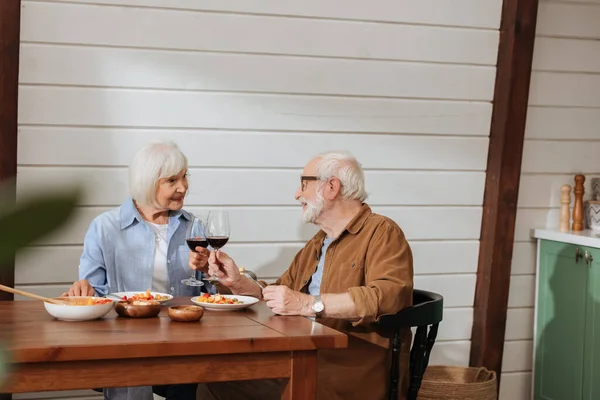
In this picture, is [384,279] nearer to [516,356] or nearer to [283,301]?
[283,301]

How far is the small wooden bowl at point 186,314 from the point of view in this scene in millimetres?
2221

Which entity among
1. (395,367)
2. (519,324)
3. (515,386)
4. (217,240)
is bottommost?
(515,386)

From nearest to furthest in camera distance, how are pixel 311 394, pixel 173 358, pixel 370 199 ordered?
pixel 173 358, pixel 311 394, pixel 370 199

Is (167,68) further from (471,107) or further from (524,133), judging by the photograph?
(524,133)

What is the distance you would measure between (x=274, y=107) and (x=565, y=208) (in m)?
1.62

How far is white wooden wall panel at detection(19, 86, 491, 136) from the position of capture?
353 cm

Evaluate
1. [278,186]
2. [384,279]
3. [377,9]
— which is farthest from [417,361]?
[377,9]

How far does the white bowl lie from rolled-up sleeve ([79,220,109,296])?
80cm

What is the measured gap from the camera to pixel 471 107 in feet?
13.4

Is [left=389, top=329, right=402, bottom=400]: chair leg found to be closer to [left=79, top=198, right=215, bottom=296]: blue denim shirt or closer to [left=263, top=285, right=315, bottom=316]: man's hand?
[left=263, top=285, right=315, bottom=316]: man's hand

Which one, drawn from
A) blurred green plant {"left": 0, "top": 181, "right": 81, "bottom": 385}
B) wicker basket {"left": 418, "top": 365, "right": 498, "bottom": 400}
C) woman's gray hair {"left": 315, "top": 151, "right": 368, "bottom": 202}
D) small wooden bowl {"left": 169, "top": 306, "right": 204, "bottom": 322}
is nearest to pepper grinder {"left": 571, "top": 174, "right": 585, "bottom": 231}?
wicker basket {"left": 418, "top": 365, "right": 498, "bottom": 400}

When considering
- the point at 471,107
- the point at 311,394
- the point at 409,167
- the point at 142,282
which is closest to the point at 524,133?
the point at 471,107

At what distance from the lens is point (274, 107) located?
12.5ft

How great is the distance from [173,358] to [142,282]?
1113 mm
